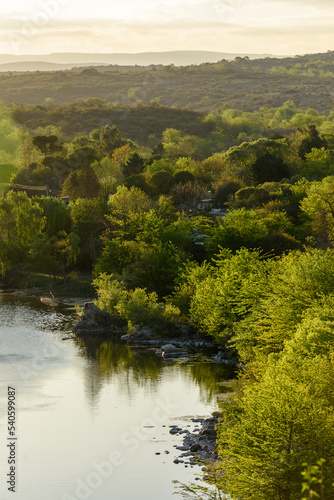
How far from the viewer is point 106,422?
44031 mm

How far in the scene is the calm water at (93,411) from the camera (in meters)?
36.4

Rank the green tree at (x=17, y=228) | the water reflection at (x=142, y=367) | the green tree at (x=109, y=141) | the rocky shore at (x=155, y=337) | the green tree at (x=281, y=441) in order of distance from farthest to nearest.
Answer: the green tree at (x=109, y=141)
the green tree at (x=17, y=228)
the rocky shore at (x=155, y=337)
the water reflection at (x=142, y=367)
the green tree at (x=281, y=441)

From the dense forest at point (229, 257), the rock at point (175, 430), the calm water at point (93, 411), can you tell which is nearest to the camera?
the dense forest at point (229, 257)

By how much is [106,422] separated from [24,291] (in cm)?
4042

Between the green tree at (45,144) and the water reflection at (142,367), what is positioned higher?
the green tree at (45,144)

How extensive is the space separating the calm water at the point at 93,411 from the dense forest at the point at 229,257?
137 inches

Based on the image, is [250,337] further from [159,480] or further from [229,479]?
[229,479]

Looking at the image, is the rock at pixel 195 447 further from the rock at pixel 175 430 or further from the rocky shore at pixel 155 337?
the rocky shore at pixel 155 337

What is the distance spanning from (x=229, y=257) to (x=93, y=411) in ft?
96.9

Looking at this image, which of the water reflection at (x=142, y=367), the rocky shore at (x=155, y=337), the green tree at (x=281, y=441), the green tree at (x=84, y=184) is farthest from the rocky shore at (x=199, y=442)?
the green tree at (x=84, y=184)

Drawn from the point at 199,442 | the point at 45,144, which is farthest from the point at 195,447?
the point at 45,144

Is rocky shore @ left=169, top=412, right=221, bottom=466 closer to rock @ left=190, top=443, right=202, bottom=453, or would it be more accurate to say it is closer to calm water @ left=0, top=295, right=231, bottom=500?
rock @ left=190, top=443, right=202, bottom=453

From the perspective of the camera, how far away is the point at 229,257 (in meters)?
71.7

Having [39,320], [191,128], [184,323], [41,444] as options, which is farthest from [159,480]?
[191,128]
